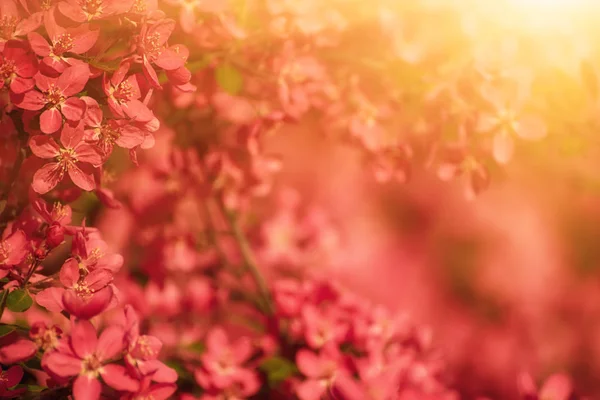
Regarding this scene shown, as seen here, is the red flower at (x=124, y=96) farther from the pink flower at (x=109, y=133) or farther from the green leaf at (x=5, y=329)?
the green leaf at (x=5, y=329)

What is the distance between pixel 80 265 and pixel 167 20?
0.74 ft

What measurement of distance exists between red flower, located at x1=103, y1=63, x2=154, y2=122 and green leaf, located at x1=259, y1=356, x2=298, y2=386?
0.38m

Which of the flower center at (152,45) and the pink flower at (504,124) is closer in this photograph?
the flower center at (152,45)

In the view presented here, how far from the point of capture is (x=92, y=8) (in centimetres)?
51

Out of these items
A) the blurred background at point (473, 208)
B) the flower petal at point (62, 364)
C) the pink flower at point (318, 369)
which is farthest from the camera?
the blurred background at point (473, 208)

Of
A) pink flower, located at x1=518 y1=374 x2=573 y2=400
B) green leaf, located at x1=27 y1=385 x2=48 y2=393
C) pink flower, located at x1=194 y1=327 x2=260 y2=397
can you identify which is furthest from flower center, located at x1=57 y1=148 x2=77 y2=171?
pink flower, located at x1=518 y1=374 x2=573 y2=400

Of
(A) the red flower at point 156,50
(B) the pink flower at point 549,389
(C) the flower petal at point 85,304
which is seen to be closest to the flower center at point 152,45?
(A) the red flower at point 156,50

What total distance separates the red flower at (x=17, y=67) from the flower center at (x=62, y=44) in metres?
0.02

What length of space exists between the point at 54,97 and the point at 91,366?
0.22 meters

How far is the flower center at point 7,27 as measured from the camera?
49cm

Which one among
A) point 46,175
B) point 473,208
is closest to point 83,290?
point 46,175

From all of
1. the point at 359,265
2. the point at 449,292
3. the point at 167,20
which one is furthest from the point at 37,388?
the point at 449,292

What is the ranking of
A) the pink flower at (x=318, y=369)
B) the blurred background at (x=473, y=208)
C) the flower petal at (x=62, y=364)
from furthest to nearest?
the blurred background at (x=473, y=208), the pink flower at (x=318, y=369), the flower petal at (x=62, y=364)

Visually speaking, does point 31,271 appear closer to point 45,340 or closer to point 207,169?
point 45,340
